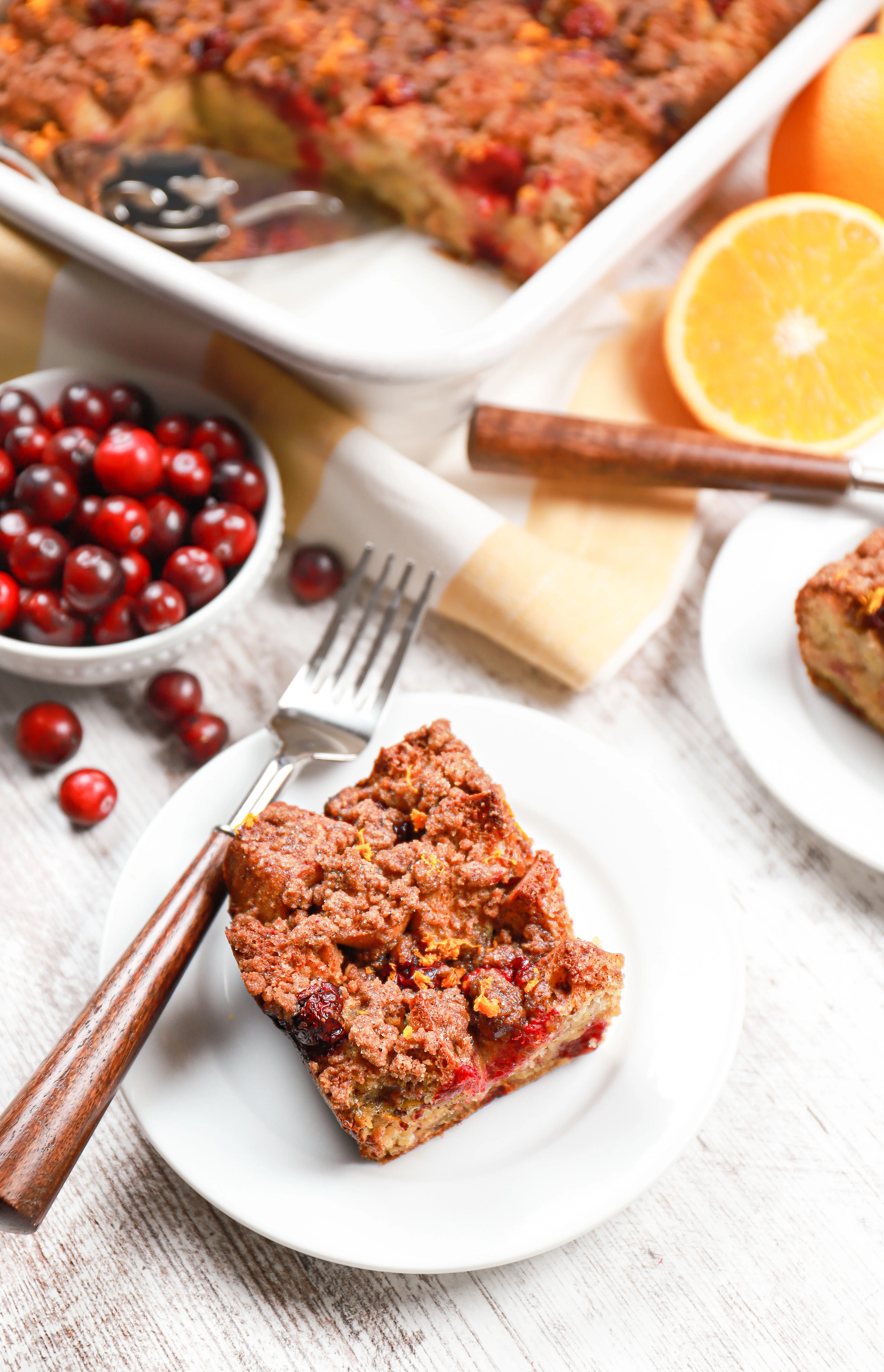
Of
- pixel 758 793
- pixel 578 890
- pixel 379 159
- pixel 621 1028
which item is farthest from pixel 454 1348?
pixel 379 159

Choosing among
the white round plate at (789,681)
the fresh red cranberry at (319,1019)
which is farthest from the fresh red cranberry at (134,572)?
the white round plate at (789,681)

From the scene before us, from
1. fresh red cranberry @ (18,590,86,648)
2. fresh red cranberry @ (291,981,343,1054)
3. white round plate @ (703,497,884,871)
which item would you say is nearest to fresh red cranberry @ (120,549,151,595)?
fresh red cranberry @ (18,590,86,648)

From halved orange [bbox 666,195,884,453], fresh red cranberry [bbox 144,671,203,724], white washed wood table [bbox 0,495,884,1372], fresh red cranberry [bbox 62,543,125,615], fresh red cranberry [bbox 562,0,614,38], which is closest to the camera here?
white washed wood table [bbox 0,495,884,1372]

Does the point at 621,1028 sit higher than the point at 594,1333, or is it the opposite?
the point at 621,1028

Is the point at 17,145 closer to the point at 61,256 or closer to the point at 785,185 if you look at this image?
the point at 61,256

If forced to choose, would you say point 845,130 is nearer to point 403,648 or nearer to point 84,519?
point 403,648

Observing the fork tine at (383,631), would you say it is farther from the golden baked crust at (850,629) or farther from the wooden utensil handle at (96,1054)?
the golden baked crust at (850,629)

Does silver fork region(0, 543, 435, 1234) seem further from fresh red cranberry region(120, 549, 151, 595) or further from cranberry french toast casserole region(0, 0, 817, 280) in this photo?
cranberry french toast casserole region(0, 0, 817, 280)
